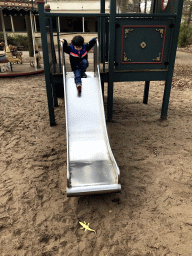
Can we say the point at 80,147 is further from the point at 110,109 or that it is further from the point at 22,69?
the point at 22,69

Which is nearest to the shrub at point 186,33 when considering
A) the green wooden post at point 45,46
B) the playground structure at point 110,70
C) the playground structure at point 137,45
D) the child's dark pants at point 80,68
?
the playground structure at point 110,70

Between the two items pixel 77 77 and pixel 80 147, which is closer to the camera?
pixel 80 147

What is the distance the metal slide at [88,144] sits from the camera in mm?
2830

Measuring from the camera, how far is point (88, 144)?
3580 millimetres

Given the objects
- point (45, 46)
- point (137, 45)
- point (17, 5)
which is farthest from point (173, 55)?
point (17, 5)

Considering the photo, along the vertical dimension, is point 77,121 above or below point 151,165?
above

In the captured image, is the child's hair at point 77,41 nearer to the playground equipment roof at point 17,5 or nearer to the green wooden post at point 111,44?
the green wooden post at point 111,44

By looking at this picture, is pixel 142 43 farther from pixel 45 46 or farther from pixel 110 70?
pixel 45 46

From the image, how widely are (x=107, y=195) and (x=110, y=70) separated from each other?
2.82 metres

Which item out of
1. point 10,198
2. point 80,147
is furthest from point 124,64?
point 10,198

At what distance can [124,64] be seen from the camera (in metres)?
4.79

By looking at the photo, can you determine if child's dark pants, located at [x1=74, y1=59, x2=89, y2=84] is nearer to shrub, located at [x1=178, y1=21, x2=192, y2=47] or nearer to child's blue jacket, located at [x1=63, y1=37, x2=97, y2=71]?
child's blue jacket, located at [x1=63, y1=37, x2=97, y2=71]

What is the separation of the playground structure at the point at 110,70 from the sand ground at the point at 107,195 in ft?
1.36

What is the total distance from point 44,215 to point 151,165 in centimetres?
188
